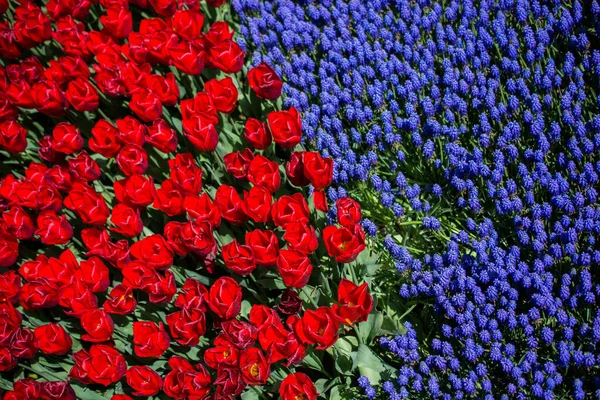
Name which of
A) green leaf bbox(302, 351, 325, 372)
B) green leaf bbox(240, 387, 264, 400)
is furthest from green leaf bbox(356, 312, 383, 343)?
green leaf bbox(240, 387, 264, 400)

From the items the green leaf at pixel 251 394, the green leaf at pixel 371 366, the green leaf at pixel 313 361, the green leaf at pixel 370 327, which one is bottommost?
the green leaf at pixel 251 394

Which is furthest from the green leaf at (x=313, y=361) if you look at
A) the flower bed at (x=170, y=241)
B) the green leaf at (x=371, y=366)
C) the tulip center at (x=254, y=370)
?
the tulip center at (x=254, y=370)

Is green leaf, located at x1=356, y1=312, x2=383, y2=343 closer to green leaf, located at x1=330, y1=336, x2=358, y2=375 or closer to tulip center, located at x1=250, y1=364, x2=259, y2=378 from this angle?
green leaf, located at x1=330, y1=336, x2=358, y2=375

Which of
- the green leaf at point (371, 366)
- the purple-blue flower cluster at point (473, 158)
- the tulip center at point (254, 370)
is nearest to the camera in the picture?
the tulip center at point (254, 370)

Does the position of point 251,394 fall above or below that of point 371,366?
below

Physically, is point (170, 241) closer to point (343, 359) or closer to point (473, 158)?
point (343, 359)

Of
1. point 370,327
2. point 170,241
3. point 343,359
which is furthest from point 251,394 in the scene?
point 170,241

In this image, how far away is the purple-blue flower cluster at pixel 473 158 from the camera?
2258 millimetres

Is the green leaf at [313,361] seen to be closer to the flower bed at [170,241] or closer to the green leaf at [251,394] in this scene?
the flower bed at [170,241]

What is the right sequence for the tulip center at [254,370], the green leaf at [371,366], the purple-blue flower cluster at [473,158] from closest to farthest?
the tulip center at [254,370] → the purple-blue flower cluster at [473,158] → the green leaf at [371,366]

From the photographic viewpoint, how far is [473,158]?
8.55 feet

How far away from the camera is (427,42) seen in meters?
2.95

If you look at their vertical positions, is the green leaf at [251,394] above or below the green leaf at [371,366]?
below

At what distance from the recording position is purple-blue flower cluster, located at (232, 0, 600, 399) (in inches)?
88.9
